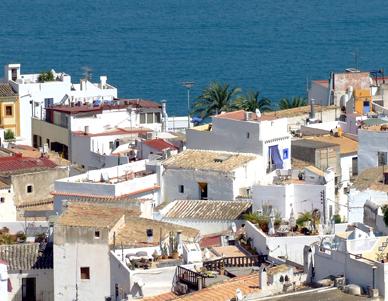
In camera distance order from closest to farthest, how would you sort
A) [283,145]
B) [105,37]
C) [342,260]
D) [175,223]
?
1. [342,260]
2. [175,223]
3. [283,145]
4. [105,37]

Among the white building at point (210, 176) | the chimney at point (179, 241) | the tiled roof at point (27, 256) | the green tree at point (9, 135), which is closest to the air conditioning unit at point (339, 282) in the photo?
the chimney at point (179, 241)

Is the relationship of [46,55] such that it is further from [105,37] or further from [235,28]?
[235,28]

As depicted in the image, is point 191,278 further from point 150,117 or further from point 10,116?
point 10,116


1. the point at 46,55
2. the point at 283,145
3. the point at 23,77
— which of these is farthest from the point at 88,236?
the point at 46,55

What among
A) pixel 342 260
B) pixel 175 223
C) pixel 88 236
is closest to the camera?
pixel 342 260

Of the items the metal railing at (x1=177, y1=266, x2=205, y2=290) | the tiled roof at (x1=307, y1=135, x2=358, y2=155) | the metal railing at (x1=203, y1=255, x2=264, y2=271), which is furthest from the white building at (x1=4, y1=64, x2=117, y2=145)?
the metal railing at (x1=177, y1=266, x2=205, y2=290)

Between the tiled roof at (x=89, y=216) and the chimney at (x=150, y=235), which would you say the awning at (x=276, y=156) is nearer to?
the tiled roof at (x=89, y=216)

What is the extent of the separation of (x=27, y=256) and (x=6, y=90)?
27048 mm

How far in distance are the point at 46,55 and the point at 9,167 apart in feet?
333

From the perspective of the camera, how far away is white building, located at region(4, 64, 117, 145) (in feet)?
232

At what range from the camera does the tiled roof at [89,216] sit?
4312 cm

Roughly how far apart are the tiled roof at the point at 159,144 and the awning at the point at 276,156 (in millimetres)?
4310

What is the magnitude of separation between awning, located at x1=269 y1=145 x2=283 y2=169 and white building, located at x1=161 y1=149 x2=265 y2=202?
2.29ft

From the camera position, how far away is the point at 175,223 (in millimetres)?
49031
